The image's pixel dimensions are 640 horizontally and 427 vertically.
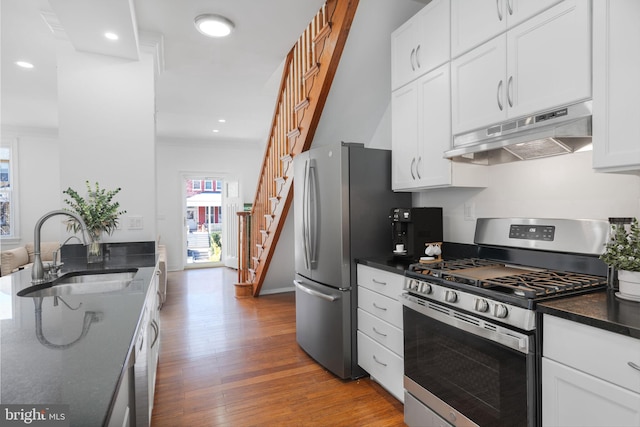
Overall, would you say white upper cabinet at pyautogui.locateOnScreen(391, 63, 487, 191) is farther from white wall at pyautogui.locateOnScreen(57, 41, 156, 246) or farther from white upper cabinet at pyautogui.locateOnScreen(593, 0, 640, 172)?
white wall at pyautogui.locateOnScreen(57, 41, 156, 246)

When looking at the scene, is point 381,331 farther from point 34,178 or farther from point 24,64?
point 34,178

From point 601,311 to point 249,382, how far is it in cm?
227

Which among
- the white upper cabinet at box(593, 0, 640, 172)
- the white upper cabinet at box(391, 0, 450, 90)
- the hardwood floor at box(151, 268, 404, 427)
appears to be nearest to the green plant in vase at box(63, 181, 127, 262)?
the hardwood floor at box(151, 268, 404, 427)

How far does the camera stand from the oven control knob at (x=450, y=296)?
172 centimetres

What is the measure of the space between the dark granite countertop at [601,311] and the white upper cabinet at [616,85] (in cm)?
53

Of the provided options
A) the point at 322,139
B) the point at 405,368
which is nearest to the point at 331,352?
the point at 405,368

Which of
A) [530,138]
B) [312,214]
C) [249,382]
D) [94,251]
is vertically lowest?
[249,382]

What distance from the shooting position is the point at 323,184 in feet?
9.14

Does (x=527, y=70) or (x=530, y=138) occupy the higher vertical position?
(x=527, y=70)

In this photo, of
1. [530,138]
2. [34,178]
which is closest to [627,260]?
[530,138]

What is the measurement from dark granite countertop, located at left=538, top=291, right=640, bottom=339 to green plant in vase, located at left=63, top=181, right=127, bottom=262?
280 centimetres

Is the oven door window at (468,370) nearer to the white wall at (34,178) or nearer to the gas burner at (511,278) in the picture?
the gas burner at (511,278)

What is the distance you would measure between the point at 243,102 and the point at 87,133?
97.8 inches

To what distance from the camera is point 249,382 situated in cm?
264
